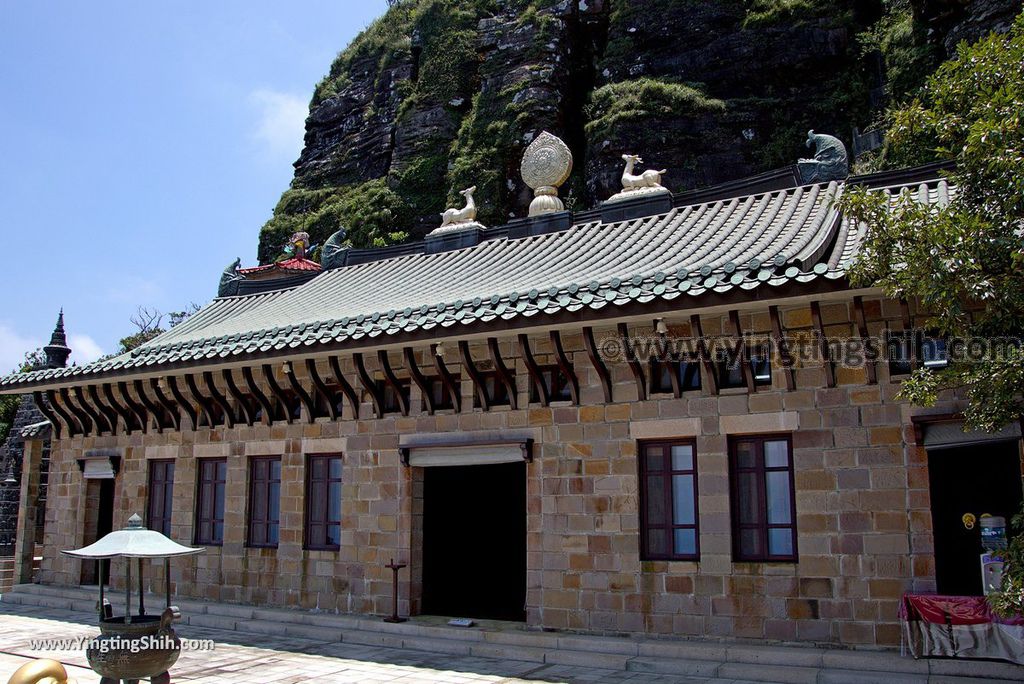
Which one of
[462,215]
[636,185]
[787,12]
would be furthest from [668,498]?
[787,12]

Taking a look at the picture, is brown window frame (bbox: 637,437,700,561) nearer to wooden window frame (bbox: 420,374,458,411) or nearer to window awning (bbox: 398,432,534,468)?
window awning (bbox: 398,432,534,468)

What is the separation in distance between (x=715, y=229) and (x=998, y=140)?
6.97 m

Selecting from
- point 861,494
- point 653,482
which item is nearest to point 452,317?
point 653,482

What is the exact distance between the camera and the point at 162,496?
15.8m

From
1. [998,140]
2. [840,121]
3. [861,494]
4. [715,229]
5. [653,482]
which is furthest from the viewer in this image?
[840,121]

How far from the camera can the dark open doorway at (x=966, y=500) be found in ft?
34.4

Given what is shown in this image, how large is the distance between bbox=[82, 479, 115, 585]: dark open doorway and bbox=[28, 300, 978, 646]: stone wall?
12.5ft

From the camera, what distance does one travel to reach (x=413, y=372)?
484 inches

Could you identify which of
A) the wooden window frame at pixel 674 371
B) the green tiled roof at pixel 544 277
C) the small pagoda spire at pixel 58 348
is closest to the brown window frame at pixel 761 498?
the wooden window frame at pixel 674 371

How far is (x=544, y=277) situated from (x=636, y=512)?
158 inches

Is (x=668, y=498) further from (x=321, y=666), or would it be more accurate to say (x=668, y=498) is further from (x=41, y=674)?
(x=41, y=674)

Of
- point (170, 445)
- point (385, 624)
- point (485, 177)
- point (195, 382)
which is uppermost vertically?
point (485, 177)

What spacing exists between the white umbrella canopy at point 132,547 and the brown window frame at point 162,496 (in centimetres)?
759

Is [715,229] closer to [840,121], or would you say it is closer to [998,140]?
[998,140]
